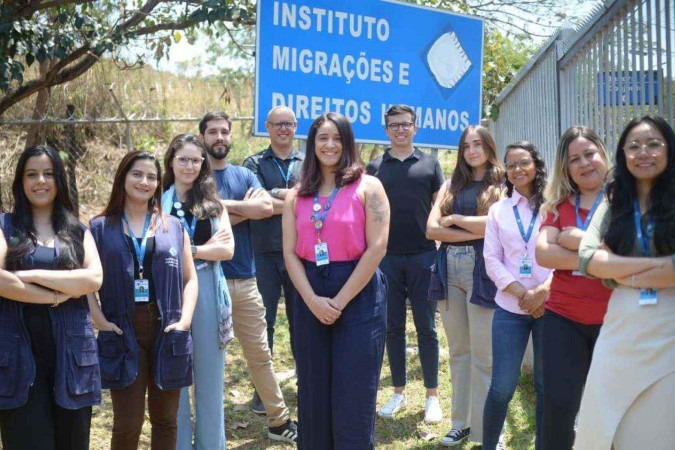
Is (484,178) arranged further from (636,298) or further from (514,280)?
(636,298)

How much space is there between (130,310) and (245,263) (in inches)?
46.8

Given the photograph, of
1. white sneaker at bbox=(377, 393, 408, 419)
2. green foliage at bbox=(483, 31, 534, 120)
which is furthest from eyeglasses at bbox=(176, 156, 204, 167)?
green foliage at bbox=(483, 31, 534, 120)

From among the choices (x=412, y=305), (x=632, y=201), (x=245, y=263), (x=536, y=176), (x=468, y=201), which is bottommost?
(x=412, y=305)

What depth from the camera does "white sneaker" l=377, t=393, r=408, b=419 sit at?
230 inches

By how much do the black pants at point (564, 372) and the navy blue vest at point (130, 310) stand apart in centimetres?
197

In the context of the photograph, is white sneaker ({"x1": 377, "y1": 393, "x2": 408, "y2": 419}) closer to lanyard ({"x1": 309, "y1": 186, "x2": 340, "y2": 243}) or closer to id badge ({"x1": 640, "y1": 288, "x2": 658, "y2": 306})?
lanyard ({"x1": 309, "y1": 186, "x2": 340, "y2": 243})

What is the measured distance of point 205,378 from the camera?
4562mm

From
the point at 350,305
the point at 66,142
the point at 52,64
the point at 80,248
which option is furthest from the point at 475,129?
the point at 66,142

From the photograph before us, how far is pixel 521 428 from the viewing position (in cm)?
563

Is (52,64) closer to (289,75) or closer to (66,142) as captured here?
(66,142)

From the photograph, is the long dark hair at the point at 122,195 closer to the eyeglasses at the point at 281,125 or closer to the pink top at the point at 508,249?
the eyeglasses at the point at 281,125

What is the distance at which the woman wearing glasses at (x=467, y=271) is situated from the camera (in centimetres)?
501

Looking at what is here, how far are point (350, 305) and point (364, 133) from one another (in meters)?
2.79

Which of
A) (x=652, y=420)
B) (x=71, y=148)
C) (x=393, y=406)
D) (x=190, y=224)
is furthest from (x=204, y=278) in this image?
(x=71, y=148)
